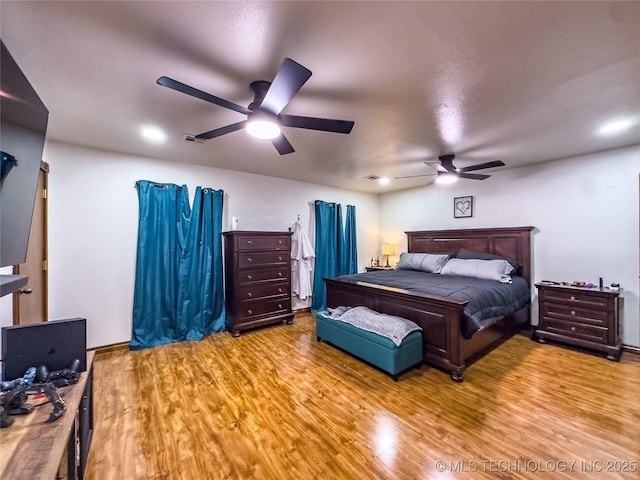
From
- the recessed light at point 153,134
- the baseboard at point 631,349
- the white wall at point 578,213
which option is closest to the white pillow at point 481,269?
the white wall at point 578,213

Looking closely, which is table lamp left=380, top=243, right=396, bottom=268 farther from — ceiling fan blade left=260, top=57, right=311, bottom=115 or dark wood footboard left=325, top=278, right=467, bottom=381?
ceiling fan blade left=260, top=57, right=311, bottom=115

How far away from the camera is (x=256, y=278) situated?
3992 millimetres

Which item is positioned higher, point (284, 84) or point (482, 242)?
point (284, 84)

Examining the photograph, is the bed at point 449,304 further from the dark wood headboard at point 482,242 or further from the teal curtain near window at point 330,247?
the teal curtain near window at point 330,247

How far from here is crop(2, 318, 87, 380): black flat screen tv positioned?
142 cm

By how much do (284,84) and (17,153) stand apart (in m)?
1.27

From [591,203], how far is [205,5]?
4596mm

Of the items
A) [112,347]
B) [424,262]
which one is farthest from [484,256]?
[112,347]

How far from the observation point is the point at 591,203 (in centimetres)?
346

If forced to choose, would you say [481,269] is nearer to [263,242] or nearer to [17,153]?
[263,242]

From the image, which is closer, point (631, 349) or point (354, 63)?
point (354, 63)

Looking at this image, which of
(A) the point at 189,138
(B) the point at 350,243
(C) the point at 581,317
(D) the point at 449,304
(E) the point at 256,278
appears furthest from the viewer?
(B) the point at 350,243

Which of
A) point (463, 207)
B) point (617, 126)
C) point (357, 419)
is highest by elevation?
point (617, 126)

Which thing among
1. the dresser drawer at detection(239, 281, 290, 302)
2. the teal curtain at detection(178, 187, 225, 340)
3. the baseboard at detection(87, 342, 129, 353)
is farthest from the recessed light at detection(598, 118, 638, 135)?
the baseboard at detection(87, 342, 129, 353)
